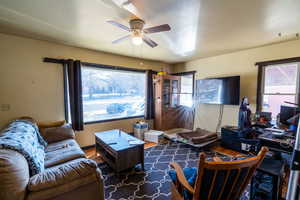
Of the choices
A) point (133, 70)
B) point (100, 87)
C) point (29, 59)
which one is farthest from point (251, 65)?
point (29, 59)

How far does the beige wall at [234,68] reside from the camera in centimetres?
295

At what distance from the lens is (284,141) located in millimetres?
1886

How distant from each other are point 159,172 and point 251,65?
3.16 metres

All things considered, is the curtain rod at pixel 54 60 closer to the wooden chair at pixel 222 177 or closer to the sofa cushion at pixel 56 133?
the sofa cushion at pixel 56 133

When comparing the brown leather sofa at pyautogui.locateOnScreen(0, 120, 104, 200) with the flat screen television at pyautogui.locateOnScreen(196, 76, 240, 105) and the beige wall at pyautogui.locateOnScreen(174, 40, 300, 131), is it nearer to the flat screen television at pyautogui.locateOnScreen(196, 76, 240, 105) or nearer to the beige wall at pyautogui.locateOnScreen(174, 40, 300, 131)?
the flat screen television at pyautogui.locateOnScreen(196, 76, 240, 105)

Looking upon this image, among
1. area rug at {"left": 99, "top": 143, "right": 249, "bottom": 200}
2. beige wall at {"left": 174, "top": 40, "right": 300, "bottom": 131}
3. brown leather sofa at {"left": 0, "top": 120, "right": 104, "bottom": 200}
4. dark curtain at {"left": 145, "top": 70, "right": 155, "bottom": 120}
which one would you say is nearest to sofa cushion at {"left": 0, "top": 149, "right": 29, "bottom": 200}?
brown leather sofa at {"left": 0, "top": 120, "right": 104, "bottom": 200}

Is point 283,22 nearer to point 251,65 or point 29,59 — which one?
point 251,65

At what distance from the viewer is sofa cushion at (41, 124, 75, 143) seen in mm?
2549

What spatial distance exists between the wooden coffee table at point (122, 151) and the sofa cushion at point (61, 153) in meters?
0.44

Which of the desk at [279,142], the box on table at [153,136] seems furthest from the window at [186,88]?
the desk at [279,142]

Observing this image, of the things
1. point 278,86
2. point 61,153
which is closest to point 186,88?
point 278,86

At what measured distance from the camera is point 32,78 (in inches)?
109

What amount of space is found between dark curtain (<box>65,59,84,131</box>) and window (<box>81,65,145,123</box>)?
0.21 meters

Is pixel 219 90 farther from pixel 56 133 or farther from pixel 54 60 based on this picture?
pixel 54 60
